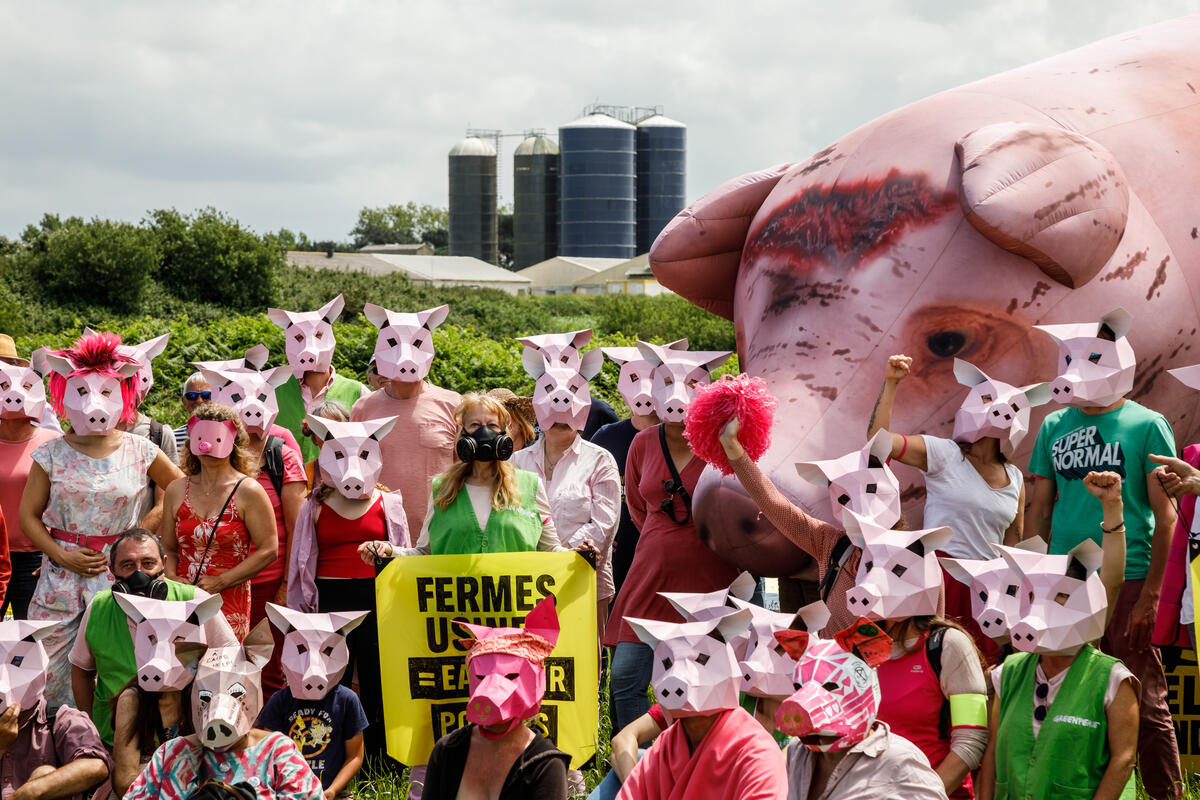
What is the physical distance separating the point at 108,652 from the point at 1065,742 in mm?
3565

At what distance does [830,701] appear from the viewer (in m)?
3.62

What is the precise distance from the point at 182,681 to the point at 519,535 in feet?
4.59

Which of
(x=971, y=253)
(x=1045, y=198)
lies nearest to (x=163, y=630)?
(x=971, y=253)

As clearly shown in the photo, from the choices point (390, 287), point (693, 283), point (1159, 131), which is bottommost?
point (390, 287)

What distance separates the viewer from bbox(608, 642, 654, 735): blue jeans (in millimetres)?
5598

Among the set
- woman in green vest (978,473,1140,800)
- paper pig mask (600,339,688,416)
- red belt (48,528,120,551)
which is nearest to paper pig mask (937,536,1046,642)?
woman in green vest (978,473,1140,800)

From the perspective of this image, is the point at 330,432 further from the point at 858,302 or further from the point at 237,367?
the point at 858,302

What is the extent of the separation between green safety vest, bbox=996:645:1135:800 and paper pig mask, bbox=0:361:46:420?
4629 mm

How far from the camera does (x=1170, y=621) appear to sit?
4.99 meters

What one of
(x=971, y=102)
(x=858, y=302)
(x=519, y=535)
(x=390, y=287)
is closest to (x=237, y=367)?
(x=519, y=535)

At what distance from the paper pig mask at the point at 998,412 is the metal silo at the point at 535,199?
68.6 m

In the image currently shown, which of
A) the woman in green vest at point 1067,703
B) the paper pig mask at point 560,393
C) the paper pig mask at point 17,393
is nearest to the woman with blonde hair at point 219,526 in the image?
the paper pig mask at point 17,393

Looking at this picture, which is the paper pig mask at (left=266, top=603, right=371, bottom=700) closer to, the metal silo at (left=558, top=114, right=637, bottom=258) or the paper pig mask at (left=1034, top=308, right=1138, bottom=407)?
the paper pig mask at (left=1034, top=308, right=1138, bottom=407)

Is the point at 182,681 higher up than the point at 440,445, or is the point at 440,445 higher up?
the point at 440,445
